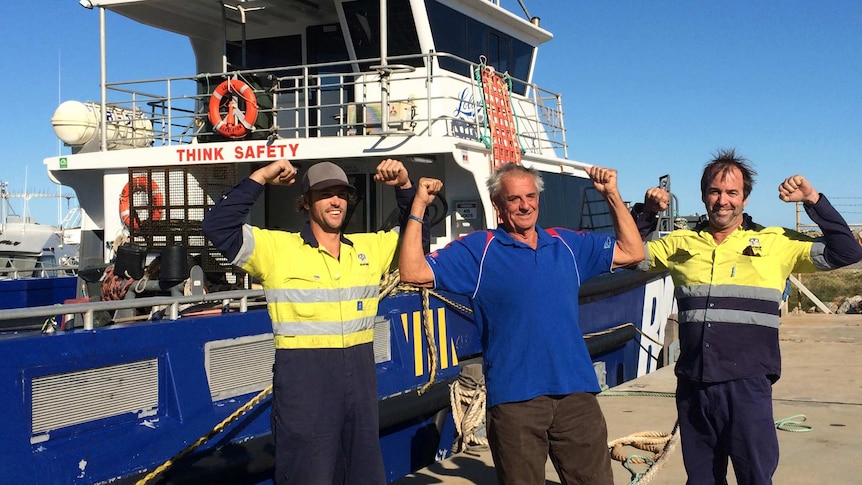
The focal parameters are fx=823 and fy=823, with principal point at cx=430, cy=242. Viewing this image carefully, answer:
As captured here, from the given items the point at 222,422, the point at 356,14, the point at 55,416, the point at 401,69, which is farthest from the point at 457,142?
the point at 55,416

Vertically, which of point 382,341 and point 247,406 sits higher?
point 382,341

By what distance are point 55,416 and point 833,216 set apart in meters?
3.16

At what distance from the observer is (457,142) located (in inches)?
257

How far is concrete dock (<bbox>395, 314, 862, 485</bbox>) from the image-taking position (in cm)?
455

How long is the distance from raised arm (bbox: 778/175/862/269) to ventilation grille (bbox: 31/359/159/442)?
2779 mm

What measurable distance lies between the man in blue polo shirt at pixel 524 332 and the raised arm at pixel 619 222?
0.23 meters

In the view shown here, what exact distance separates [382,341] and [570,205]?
13.1 feet

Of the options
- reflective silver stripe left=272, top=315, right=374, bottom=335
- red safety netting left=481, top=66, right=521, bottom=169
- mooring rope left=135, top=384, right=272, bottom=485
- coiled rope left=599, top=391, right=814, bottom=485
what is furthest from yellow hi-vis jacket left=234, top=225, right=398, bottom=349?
red safety netting left=481, top=66, right=521, bottom=169

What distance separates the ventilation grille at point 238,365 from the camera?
3992 millimetres

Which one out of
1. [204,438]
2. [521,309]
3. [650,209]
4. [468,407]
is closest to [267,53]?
[468,407]

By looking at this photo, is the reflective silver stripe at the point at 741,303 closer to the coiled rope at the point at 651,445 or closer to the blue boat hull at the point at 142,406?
the coiled rope at the point at 651,445

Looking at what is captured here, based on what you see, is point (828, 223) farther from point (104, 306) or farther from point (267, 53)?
point (267, 53)

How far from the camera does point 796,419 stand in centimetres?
560

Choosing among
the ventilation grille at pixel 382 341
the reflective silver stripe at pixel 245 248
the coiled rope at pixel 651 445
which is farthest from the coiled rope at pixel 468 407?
the reflective silver stripe at pixel 245 248
